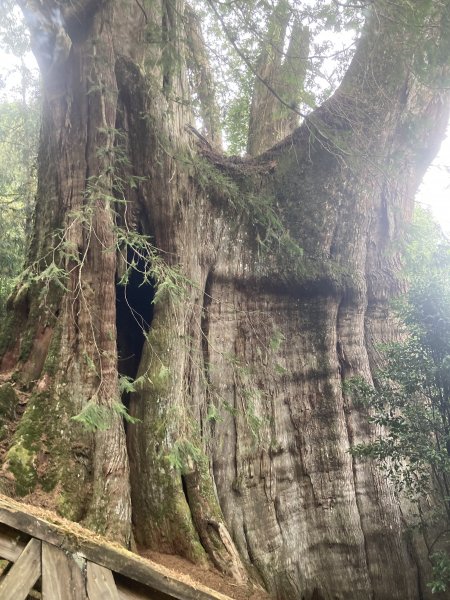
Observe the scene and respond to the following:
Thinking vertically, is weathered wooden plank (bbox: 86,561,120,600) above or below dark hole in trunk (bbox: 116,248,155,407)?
below

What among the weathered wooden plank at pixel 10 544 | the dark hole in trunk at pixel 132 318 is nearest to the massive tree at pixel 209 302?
the dark hole in trunk at pixel 132 318

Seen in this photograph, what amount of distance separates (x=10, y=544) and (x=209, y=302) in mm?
4407

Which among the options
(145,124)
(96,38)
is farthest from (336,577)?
(96,38)

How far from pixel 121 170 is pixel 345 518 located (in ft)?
15.5

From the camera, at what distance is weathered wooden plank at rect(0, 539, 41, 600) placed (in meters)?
2.38

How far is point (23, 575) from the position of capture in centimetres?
242

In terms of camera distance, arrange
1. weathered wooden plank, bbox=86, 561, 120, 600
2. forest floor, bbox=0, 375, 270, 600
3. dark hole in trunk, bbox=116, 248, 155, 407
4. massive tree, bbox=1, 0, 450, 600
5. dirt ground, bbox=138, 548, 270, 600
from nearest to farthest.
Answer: weathered wooden plank, bbox=86, 561, 120, 600 < forest floor, bbox=0, 375, 270, 600 < dirt ground, bbox=138, 548, 270, 600 < massive tree, bbox=1, 0, 450, 600 < dark hole in trunk, bbox=116, 248, 155, 407

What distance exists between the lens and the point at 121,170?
5.96 meters

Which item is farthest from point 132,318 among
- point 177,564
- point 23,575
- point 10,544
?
point 23,575

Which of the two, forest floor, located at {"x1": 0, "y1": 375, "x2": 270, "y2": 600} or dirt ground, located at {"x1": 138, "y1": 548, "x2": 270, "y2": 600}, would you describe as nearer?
forest floor, located at {"x1": 0, "y1": 375, "x2": 270, "y2": 600}

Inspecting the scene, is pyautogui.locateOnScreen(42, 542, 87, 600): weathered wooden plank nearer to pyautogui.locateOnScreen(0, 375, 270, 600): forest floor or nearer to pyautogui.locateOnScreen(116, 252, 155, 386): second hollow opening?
pyautogui.locateOnScreen(0, 375, 270, 600): forest floor

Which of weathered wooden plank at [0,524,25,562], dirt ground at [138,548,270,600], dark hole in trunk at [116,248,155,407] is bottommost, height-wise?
dirt ground at [138,548,270,600]

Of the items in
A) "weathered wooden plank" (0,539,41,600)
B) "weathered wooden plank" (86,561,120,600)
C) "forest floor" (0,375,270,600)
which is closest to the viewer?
"weathered wooden plank" (0,539,41,600)

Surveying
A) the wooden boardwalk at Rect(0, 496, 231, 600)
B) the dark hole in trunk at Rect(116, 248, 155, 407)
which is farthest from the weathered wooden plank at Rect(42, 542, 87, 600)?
the dark hole in trunk at Rect(116, 248, 155, 407)
